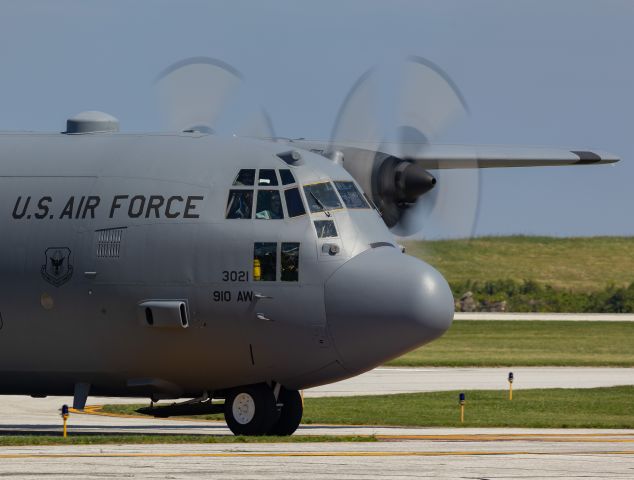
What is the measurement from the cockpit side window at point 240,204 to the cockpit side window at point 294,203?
590 millimetres

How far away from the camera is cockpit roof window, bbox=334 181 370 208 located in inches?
878

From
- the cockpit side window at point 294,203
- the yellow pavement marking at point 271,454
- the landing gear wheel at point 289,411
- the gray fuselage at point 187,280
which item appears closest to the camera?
the yellow pavement marking at point 271,454

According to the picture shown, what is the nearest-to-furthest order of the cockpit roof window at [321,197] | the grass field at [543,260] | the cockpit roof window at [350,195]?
the cockpit roof window at [321,197] < the cockpit roof window at [350,195] < the grass field at [543,260]

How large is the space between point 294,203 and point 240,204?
2.82 feet

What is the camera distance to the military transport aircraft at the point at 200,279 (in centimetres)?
2138

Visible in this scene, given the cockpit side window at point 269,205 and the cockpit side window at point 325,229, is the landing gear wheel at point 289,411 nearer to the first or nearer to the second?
the cockpit side window at point 325,229

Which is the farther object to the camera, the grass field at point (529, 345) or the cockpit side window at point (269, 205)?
the grass field at point (529, 345)

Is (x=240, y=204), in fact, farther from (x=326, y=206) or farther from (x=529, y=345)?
(x=529, y=345)

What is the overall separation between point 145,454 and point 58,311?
190 inches

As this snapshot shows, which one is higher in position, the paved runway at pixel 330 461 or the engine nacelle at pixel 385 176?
the engine nacelle at pixel 385 176

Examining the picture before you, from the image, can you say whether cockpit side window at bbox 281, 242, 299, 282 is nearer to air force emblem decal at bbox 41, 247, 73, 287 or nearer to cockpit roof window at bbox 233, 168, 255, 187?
cockpit roof window at bbox 233, 168, 255, 187

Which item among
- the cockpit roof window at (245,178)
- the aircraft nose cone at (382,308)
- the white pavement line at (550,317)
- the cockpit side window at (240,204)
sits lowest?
the white pavement line at (550,317)

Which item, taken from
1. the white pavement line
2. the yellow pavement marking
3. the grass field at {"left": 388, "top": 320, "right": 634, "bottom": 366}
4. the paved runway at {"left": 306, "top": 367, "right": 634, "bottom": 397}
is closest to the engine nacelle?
the yellow pavement marking

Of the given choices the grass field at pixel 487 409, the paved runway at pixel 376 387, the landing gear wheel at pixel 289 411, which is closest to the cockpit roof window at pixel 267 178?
the landing gear wheel at pixel 289 411
